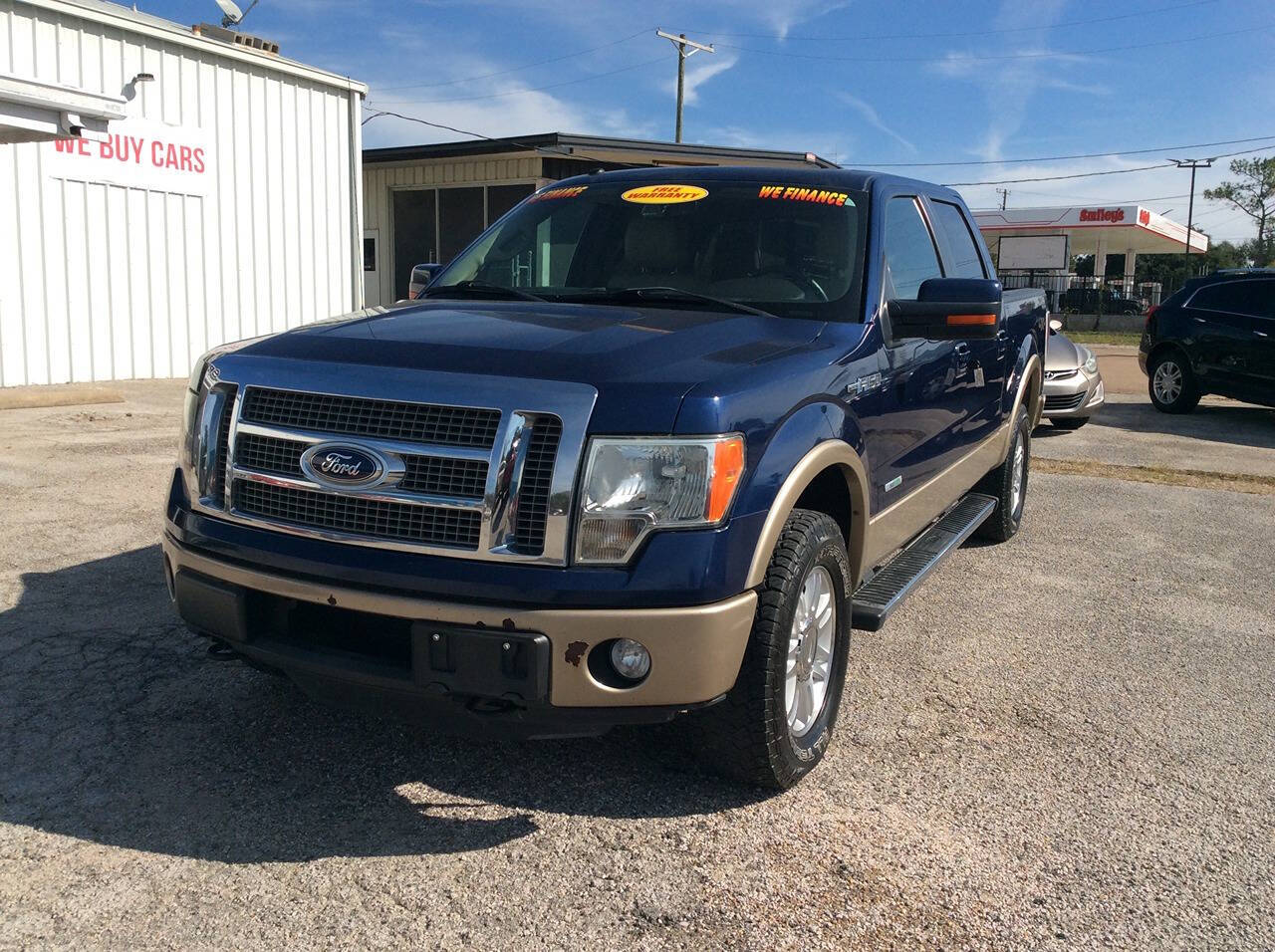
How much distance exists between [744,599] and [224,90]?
13402 mm

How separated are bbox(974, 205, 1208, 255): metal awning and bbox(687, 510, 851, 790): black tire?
43.2 metres

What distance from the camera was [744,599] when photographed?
9.30 ft

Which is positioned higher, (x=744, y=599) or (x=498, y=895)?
(x=744, y=599)

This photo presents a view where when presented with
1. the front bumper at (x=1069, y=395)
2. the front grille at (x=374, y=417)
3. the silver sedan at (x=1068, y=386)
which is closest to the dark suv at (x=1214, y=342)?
the silver sedan at (x=1068, y=386)

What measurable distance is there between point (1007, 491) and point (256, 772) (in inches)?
181

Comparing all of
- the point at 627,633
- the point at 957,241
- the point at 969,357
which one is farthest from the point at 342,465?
the point at 957,241

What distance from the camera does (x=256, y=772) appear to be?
3.26 meters

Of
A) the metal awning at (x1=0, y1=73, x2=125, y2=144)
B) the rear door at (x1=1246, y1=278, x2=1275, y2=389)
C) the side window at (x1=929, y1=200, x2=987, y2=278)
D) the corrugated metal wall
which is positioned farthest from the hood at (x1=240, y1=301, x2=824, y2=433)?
the corrugated metal wall

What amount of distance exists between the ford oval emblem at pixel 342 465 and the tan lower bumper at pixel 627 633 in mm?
274

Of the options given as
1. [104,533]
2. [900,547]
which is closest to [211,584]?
[900,547]

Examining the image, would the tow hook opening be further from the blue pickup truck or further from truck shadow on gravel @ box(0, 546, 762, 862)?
truck shadow on gravel @ box(0, 546, 762, 862)

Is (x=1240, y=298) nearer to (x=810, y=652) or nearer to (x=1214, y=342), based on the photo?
(x=1214, y=342)

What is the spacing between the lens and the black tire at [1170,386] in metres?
13.7

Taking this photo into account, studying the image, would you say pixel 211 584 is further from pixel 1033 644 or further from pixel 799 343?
pixel 1033 644
